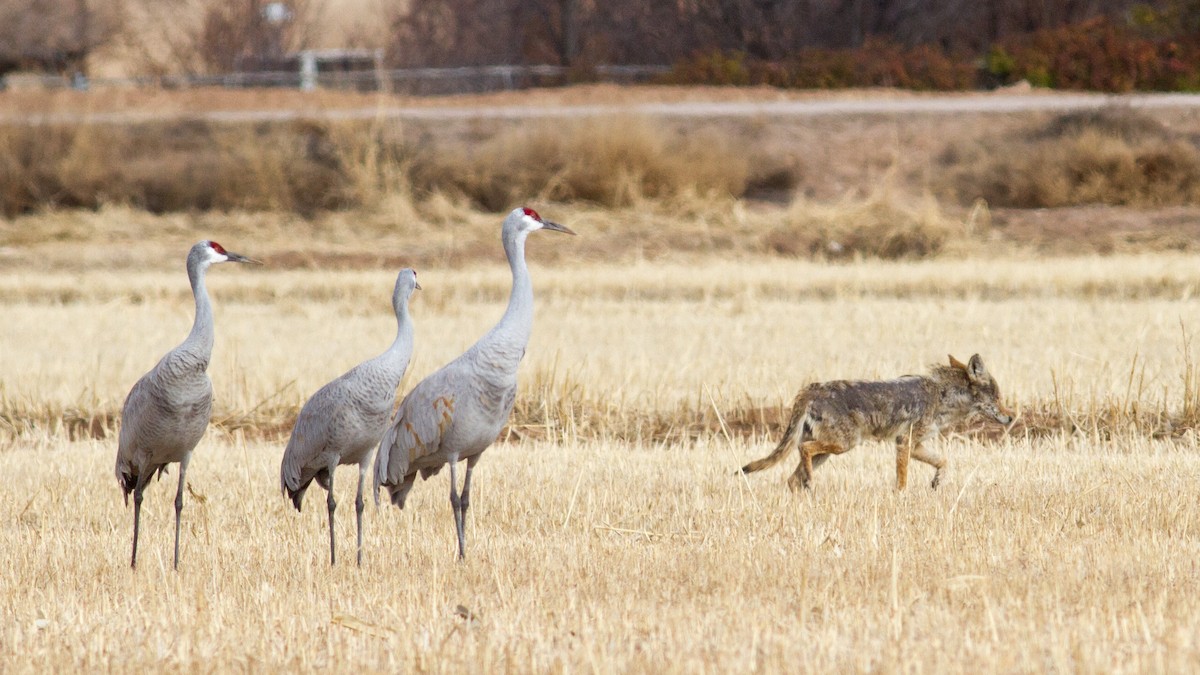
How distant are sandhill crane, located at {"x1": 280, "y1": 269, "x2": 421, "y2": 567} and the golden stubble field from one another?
45 cm

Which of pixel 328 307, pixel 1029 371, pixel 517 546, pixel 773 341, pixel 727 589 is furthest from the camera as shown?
pixel 328 307

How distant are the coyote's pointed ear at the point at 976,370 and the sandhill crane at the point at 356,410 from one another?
3252mm

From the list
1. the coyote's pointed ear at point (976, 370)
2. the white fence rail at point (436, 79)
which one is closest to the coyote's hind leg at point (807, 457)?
the coyote's pointed ear at point (976, 370)

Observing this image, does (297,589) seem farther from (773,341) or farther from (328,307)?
(328,307)

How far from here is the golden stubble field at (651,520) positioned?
4832 mm

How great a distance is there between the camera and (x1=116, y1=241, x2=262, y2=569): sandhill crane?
21.7 feet

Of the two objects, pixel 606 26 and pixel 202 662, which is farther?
pixel 606 26

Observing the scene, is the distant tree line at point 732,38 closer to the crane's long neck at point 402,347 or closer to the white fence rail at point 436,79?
the white fence rail at point 436,79

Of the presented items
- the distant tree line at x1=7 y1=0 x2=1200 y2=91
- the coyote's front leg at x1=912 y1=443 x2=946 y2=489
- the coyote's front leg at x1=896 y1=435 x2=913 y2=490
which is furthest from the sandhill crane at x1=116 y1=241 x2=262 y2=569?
the distant tree line at x1=7 y1=0 x2=1200 y2=91

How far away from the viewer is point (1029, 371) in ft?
35.9

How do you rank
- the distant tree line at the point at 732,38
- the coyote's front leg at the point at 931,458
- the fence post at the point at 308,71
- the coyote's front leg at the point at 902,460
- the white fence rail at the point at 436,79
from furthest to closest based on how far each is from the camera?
1. the white fence rail at the point at 436,79
2. the fence post at the point at 308,71
3. the distant tree line at the point at 732,38
4. the coyote's front leg at the point at 931,458
5. the coyote's front leg at the point at 902,460

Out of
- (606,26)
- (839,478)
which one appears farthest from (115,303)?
(606,26)

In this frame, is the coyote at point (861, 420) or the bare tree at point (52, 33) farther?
the bare tree at point (52, 33)

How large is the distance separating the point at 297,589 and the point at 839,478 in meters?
3.42
